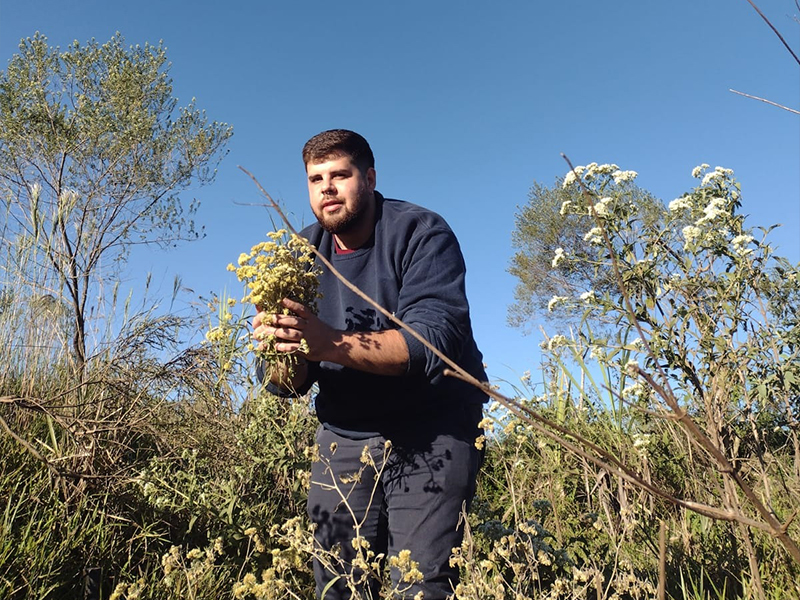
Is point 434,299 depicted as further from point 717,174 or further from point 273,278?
point 717,174

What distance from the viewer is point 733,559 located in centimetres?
284

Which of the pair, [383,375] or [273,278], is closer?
[273,278]

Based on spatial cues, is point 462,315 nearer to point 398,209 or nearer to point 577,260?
point 398,209

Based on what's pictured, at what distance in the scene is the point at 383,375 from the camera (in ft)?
6.99

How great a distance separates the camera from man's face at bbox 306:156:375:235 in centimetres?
238

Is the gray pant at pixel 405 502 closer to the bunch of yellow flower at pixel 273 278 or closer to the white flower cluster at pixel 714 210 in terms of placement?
the bunch of yellow flower at pixel 273 278

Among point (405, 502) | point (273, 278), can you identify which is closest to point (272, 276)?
point (273, 278)

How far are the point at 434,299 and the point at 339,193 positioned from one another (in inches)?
24.7

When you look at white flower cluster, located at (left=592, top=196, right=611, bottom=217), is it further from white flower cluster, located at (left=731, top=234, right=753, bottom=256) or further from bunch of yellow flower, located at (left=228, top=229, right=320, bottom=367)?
bunch of yellow flower, located at (left=228, top=229, right=320, bottom=367)

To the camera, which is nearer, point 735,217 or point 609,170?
point 735,217

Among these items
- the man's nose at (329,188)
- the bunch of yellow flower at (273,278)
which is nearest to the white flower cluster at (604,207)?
the man's nose at (329,188)

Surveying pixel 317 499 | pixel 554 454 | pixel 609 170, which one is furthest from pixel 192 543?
pixel 609 170

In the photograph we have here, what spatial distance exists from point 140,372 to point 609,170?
345 cm

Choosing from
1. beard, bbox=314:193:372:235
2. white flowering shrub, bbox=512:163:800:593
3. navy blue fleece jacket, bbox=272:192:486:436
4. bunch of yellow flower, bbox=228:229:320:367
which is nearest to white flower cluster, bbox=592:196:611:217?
white flowering shrub, bbox=512:163:800:593
